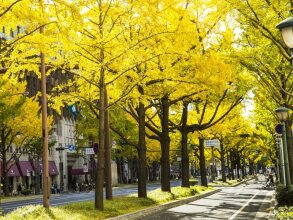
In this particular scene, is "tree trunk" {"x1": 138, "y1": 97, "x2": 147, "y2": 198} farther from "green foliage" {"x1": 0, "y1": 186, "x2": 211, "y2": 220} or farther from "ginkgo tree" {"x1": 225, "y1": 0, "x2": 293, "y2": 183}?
"ginkgo tree" {"x1": 225, "y1": 0, "x2": 293, "y2": 183}

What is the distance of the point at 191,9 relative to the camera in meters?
24.1

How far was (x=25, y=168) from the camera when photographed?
178 feet

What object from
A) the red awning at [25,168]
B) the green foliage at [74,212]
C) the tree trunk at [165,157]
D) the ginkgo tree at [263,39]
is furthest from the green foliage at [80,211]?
the red awning at [25,168]

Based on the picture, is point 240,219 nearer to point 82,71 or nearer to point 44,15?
point 82,71

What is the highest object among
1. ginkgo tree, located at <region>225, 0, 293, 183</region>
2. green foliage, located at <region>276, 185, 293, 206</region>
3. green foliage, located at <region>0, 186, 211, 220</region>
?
ginkgo tree, located at <region>225, 0, 293, 183</region>

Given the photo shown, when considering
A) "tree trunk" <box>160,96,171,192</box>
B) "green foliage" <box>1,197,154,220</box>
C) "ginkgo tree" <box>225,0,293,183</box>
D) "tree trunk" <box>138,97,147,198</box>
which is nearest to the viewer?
"green foliage" <box>1,197,154,220</box>

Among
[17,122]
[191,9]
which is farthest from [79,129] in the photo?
[191,9]

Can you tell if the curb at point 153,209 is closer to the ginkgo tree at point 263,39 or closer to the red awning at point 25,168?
the ginkgo tree at point 263,39

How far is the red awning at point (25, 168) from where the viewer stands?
175 feet

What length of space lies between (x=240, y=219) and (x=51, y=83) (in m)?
48.9

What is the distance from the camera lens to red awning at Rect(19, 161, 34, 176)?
5333 cm

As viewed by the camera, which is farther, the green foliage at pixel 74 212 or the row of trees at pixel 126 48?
the green foliage at pixel 74 212

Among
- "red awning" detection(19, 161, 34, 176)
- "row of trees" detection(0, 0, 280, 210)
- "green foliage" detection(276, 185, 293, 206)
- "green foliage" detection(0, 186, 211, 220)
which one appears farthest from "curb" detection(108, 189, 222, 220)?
"red awning" detection(19, 161, 34, 176)

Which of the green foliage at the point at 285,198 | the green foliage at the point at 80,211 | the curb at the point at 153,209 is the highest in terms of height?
the green foliage at the point at 285,198
